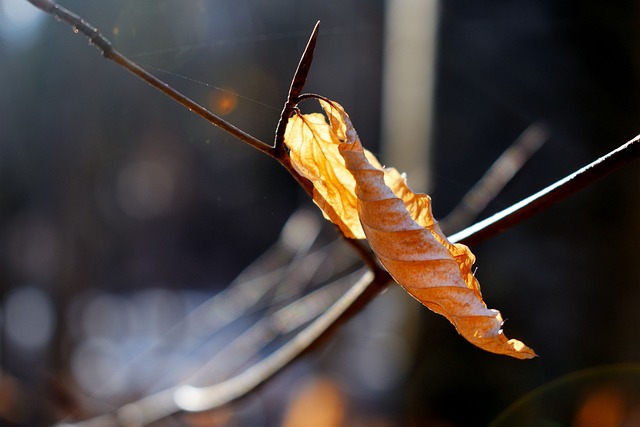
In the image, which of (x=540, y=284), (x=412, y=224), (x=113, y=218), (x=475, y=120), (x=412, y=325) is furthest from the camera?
(x=113, y=218)

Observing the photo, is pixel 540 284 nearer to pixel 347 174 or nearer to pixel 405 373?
pixel 405 373

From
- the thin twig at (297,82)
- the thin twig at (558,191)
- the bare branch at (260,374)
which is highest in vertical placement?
the thin twig at (297,82)

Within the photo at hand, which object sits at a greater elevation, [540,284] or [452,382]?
[540,284]

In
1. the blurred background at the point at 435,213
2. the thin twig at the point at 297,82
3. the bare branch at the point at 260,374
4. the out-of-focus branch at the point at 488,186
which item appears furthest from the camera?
the blurred background at the point at 435,213

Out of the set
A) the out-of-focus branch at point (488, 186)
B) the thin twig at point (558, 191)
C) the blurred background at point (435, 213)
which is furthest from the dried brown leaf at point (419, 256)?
the out-of-focus branch at point (488, 186)

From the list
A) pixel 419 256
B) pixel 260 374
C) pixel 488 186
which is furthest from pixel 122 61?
pixel 488 186

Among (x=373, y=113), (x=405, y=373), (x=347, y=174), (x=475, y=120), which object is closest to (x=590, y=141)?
(x=475, y=120)

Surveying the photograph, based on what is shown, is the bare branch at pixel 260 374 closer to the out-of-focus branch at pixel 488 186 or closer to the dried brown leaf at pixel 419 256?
the dried brown leaf at pixel 419 256

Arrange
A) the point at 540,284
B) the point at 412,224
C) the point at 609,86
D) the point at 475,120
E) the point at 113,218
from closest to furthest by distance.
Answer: the point at 412,224 → the point at 609,86 → the point at 540,284 → the point at 475,120 → the point at 113,218
